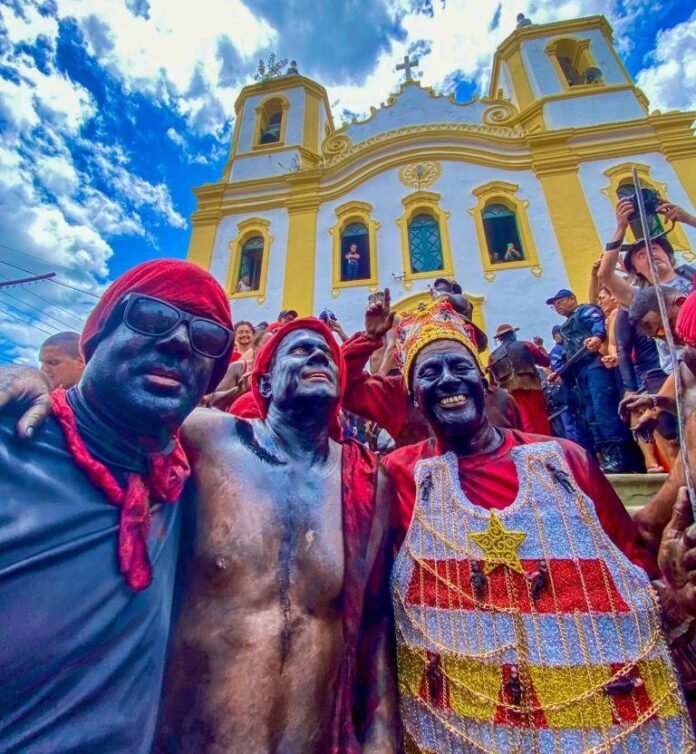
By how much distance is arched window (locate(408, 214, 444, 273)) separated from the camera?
998cm

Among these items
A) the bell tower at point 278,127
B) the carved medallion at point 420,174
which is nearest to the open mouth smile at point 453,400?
the carved medallion at point 420,174

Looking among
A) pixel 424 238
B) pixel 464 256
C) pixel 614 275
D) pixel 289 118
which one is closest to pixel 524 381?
pixel 614 275

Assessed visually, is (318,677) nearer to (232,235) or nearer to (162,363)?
(162,363)

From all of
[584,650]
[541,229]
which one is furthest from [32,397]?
[541,229]

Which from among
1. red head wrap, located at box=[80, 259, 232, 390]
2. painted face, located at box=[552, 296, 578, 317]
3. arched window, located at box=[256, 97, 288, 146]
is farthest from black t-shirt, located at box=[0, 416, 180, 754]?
arched window, located at box=[256, 97, 288, 146]

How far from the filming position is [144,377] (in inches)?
43.4

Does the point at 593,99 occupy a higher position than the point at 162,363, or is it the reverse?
the point at 593,99

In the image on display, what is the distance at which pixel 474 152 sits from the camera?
36.0 ft

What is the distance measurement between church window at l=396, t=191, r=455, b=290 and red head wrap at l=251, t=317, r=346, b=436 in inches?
322

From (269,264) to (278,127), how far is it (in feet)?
23.4

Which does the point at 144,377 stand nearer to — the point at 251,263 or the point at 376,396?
the point at 376,396

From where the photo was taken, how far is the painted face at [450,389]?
5.63ft

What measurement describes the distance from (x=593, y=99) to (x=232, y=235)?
1090 centimetres

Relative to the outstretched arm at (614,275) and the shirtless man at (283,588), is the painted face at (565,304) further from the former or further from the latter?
the shirtless man at (283,588)
